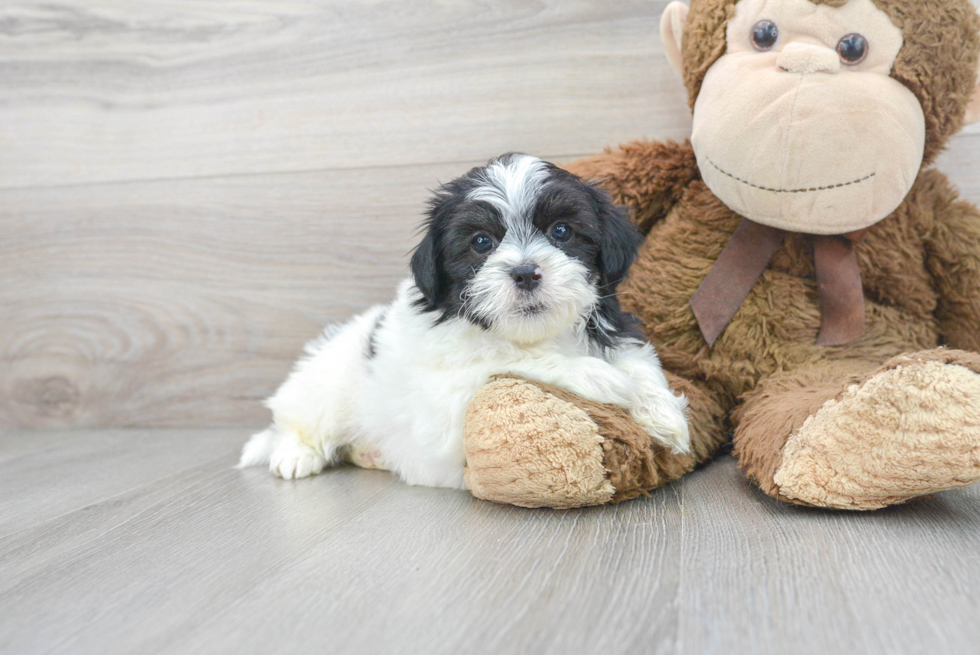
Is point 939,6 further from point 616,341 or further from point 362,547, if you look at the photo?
point 362,547

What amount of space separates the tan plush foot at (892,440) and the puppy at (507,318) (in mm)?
259

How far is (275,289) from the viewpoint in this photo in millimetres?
2303

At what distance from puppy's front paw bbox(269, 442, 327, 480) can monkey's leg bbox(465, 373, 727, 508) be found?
1.82ft

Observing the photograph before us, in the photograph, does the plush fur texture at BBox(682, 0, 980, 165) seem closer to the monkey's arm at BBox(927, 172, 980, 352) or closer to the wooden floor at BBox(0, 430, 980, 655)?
the monkey's arm at BBox(927, 172, 980, 352)

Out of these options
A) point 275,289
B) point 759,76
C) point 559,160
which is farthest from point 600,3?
point 275,289

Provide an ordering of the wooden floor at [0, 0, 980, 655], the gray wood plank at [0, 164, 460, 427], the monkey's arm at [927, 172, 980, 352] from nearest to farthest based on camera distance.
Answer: the wooden floor at [0, 0, 980, 655] < the monkey's arm at [927, 172, 980, 352] < the gray wood plank at [0, 164, 460, 427]

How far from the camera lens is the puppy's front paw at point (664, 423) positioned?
4.62ft

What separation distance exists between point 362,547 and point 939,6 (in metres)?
1.51

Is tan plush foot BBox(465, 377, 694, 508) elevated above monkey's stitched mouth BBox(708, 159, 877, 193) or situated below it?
below

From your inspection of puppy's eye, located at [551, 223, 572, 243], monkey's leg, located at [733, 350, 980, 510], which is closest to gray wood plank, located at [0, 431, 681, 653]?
monkey's leg, located at [733, 350, 980, 510]

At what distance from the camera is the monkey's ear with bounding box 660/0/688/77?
1.73 m

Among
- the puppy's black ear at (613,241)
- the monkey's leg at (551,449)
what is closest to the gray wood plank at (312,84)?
the puppy's black ear at (613,241)

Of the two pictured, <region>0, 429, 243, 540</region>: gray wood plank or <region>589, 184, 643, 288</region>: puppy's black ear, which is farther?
<region>0, 429, 243, 540</region>: gray wood plank

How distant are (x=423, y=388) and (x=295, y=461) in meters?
0.49
